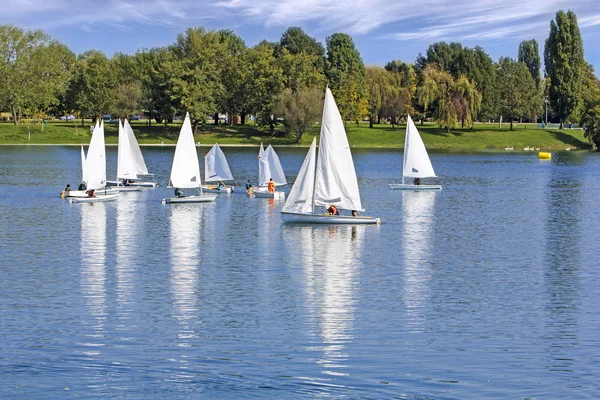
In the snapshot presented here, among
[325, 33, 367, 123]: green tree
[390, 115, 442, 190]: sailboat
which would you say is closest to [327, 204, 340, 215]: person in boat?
[390, 115, 442, 190]: sailboat

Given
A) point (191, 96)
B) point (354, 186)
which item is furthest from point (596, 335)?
point (191, 96)

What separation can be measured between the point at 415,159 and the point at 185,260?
144 feet

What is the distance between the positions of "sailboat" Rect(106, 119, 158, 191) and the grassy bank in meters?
69.2

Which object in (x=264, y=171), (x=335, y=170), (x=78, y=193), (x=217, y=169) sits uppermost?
(x=335, y=170)

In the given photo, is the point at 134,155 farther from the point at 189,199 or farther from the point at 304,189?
the point at 304,189

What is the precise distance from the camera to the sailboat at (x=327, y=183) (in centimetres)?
5216

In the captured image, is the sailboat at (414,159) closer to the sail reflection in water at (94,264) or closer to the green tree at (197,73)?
the sail reflection in water at (94,264)

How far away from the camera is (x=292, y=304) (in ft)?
103

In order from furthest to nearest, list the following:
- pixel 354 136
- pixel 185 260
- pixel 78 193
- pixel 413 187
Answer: pixel 354 136 < pixel 413 187 < pixel 78 193 < pixel 185 260

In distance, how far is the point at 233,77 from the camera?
161375mm

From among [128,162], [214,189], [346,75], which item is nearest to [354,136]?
[346,75]

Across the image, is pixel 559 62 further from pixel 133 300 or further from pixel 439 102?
pixel 133 300

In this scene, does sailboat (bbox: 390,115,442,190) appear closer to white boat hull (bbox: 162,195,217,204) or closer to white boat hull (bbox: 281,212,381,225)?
white boat hull (bbox: 162,195,217,204)

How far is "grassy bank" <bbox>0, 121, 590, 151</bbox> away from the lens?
152875mm
